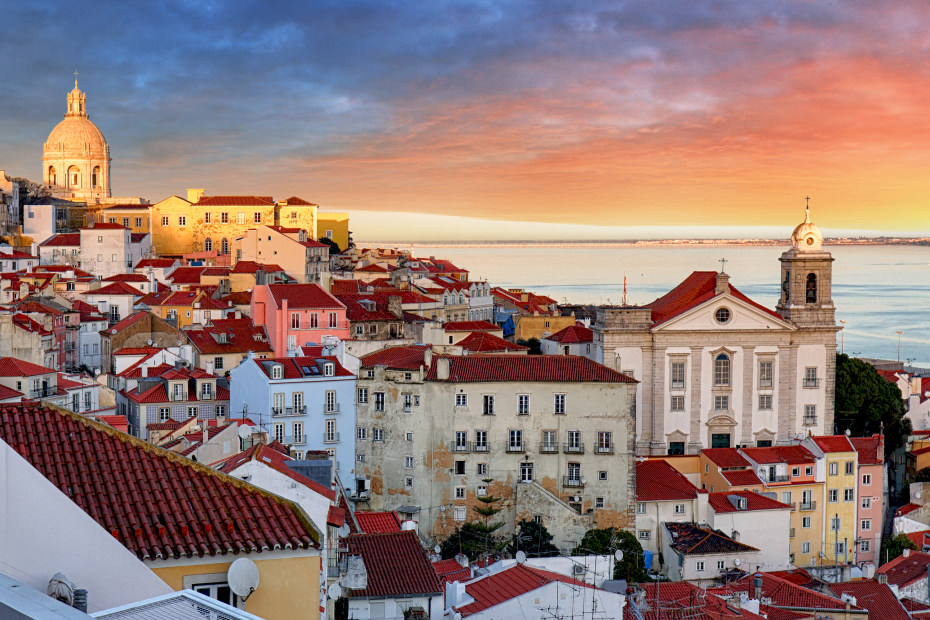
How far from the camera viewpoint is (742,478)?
34.6 m

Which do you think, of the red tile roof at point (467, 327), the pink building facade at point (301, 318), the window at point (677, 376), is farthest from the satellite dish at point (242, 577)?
the red tile roof at point (467, 327)

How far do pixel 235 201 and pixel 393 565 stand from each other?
196ft

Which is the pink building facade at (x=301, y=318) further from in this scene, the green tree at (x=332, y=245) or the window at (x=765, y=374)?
the green tree at (x=332, y=245)

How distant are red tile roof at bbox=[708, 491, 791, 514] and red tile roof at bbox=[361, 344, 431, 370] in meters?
9.53

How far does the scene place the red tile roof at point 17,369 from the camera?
34.8 m

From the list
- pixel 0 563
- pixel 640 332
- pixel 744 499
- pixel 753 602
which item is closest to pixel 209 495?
pixel 0 563

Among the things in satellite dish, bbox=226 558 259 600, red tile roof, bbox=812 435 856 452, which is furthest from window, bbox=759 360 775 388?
satellite dish, bbox=226 558 259 600

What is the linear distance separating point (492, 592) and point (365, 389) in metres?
14.3

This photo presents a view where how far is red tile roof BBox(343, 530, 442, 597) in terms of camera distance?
17641mm

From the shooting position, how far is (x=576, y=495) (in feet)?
106

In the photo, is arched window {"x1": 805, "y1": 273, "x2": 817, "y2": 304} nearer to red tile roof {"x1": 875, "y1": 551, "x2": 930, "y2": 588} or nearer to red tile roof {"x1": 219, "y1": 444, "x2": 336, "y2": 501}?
red tile roof {"x1": 875, "y1": 551, "x2": 930, "y2": 588}

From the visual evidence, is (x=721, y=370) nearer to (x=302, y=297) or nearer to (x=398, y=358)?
(x=398, y=358)

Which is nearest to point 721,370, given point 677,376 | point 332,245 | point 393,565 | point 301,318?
point 677,376

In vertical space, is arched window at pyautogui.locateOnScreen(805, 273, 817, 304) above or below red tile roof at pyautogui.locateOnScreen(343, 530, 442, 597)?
above
